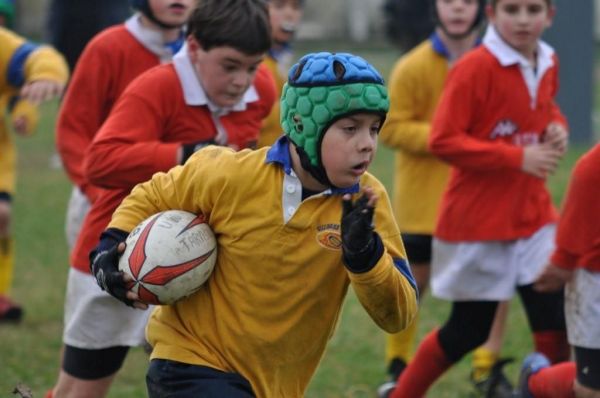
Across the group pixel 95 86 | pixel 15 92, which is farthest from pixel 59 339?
pixel 95 86

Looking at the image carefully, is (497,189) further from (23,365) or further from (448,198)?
(23,365)

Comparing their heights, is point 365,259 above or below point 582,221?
above

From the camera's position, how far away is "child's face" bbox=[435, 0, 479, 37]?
7043 millimetres

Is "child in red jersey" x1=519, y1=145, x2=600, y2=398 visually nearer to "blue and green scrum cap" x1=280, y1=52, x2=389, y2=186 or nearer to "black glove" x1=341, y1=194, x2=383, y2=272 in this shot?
"blue and green scrum cap" x1=280, y1=52, x2=389, y2=186

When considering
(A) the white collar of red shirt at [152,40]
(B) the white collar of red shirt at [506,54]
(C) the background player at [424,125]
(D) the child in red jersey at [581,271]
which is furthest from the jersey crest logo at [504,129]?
(A) the white collar of red shirt at [152,40]

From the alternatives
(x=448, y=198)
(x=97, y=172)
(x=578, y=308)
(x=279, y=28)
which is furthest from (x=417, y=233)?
(x=97, y=172)

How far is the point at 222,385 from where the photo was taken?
169 inches

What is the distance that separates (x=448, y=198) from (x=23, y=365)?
2520 mm

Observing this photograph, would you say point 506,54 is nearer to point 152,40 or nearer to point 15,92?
point 152,40

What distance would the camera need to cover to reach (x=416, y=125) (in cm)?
694

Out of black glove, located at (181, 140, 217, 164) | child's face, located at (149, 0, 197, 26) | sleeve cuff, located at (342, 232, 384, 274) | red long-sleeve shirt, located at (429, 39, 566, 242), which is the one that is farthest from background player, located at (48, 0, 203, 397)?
sleeve cuff, located at (342, 232, 384, 274)

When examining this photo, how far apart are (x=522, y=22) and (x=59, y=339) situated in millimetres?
3356

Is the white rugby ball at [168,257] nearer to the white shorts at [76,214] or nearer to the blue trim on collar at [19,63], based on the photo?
the white shorts at [76,214]

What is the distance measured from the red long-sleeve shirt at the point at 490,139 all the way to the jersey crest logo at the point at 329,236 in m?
1.89
